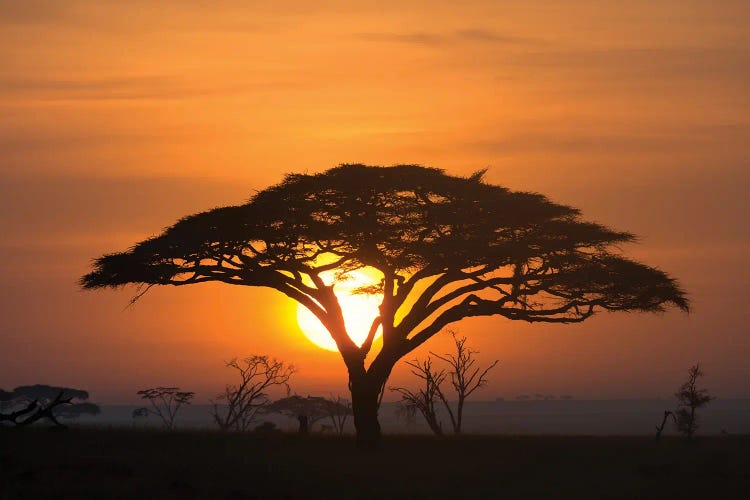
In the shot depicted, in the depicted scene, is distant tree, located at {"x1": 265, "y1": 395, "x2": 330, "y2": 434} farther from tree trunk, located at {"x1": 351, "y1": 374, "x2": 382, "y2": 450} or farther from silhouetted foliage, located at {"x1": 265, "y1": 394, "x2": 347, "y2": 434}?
tree trunk, located at {"x1": 351, "y1": 374, "x2": 382, "y2": 450}

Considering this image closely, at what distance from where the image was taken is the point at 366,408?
46344 mm

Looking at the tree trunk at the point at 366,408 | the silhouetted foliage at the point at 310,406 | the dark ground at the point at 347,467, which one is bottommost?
the dark ground at the point at 347,467

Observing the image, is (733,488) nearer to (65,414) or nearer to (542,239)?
(542,239)

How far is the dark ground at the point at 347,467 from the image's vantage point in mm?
37750

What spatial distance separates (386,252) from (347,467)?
27.2 feet

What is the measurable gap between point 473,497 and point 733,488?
34.2ft

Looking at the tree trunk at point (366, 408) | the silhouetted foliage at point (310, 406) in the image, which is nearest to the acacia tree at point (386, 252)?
the tree trunk at point (366, 408)

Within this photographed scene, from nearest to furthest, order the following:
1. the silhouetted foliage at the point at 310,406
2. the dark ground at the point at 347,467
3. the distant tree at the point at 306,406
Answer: the dark ground at the point at 347,467
the silhouetted foliage at the point at 310,406
the distant tree at the point at 306,406

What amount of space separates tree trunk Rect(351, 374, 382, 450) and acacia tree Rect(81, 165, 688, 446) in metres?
0.04

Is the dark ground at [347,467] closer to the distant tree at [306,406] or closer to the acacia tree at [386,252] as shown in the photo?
the acacia tree at [386,252]

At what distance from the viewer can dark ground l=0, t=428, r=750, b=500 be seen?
124 ft

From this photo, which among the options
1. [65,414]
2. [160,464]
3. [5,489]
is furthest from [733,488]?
[65,414]

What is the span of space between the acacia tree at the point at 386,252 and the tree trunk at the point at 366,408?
0.04m

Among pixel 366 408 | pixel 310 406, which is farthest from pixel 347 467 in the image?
pixel 310 406
